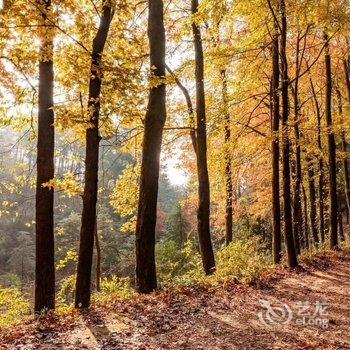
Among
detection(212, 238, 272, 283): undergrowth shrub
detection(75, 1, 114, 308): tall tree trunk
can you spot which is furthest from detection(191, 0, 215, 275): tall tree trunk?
detection(75, 1, 114, 308): tall tree trunk

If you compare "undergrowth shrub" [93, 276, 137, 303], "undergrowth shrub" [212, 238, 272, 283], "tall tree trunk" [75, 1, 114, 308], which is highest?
"tall tree trunk" [75, 1, 114, 308]

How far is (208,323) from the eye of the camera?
652cm

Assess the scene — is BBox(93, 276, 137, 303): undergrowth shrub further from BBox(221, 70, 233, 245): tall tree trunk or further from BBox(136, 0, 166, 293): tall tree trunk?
BBox(221, 70, 233, 245): tall tree trunk

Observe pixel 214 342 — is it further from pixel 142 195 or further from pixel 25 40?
pixel 25 40

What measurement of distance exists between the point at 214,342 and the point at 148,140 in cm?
451

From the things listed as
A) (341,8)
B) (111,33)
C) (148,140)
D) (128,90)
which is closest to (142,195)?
(148,140)

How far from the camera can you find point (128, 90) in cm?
786

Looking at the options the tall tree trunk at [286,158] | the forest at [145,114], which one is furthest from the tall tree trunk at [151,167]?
the tall tree trunk at [286,158]

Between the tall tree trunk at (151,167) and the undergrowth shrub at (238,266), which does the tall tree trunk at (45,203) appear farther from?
the undergrowth shrub at (238,266)

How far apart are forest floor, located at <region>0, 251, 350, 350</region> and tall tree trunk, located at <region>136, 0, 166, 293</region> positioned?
0.64 m

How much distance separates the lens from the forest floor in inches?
220

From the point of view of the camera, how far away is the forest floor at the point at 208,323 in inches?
220

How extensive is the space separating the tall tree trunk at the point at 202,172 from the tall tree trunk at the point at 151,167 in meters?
3.97

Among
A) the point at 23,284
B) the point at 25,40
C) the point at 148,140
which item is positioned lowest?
the point at 23,284
